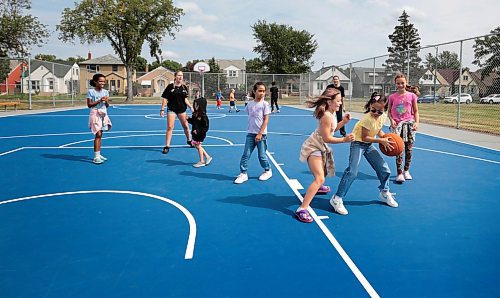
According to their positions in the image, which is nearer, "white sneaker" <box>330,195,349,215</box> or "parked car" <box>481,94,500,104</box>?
"white sneaker" <box>330,195,349,215</box>

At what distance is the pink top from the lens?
7.23 metres

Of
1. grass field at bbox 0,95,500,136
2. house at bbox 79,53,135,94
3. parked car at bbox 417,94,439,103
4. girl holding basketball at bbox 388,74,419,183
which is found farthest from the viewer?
house at bbox 79,53,135,94

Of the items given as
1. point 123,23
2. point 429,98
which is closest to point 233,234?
point 429,98

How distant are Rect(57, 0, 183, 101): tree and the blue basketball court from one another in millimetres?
36915

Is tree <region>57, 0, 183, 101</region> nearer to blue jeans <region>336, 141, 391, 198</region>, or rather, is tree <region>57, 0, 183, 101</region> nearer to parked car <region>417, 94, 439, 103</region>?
parked car <region>417, 94, 439, 103</region>

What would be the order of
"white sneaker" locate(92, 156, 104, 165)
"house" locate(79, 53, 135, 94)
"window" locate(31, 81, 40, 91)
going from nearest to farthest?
"white sneaker" locate(92, 156, 104, 165)
"window" locate(31, 81, 40, 91)
"house" locate(79, 53, 135, 94)

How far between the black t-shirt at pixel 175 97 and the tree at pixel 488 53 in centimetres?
1100

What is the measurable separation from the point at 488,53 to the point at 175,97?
1244cm

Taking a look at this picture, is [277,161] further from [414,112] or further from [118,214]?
[118,214]

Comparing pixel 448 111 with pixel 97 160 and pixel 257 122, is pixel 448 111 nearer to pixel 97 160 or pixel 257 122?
pixel 257 122

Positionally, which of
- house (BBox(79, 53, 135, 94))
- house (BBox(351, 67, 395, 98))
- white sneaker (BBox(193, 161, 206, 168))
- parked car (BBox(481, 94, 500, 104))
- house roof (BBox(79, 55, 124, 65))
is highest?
house roof (BBox(79, 55, 124, 65))

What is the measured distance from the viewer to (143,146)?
11094 millimetres

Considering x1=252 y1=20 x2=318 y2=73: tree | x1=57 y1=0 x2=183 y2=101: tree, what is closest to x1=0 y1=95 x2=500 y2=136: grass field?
x1=57 y1=0 x2=183 y2=101: tree

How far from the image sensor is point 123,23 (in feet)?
139
